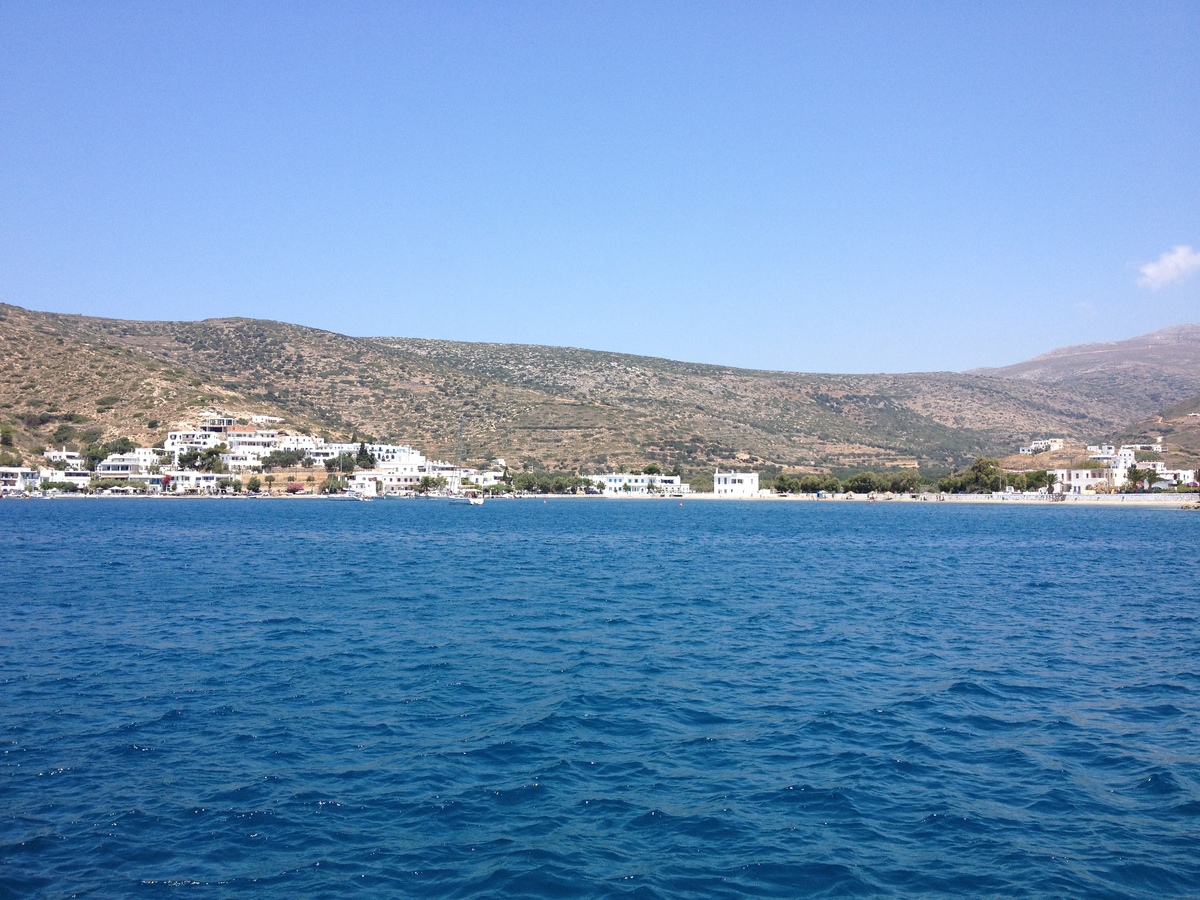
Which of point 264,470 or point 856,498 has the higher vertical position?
point 264,470

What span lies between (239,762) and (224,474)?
12875cm

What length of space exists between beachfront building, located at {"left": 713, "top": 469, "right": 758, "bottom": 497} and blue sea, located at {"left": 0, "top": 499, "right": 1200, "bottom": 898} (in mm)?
120122

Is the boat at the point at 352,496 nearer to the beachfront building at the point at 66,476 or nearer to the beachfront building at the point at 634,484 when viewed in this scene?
the beachfront building at the point at 66,476

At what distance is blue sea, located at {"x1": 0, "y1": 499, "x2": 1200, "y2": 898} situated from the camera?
10242 mm

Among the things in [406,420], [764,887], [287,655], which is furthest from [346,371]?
[764,887]

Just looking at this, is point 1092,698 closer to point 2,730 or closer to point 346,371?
point 2,730

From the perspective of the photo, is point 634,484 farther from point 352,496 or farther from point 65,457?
point 65,457

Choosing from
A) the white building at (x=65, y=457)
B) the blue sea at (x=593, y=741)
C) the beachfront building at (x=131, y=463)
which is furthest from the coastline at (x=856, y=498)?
the blue sea at (x=593, y=741)

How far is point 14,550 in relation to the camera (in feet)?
149

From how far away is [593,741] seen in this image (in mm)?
14766

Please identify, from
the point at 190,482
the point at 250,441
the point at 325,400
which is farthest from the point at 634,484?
the point at 190,482

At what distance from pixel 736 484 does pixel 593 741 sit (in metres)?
142

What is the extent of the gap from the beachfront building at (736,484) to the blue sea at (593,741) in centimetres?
12012

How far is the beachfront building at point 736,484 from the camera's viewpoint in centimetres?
15388
